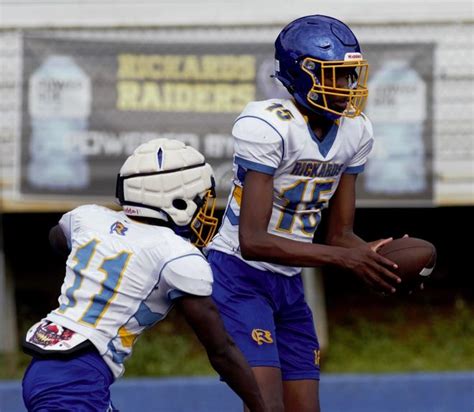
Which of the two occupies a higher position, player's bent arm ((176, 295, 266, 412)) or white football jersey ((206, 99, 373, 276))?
white football jersey ((206, 99, 373, 276))

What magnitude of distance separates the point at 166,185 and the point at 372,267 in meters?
0.90

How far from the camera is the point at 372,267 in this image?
14.2ft

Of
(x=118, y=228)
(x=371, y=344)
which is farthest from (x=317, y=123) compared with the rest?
(x=371, y=344)

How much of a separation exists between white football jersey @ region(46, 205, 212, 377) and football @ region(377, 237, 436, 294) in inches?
37.2

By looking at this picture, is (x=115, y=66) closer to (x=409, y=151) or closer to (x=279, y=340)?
(x=409, y=151)

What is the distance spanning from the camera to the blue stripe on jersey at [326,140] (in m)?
4.58

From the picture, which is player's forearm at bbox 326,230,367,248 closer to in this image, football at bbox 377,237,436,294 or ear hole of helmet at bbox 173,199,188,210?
football at bbox 377,237,436,294

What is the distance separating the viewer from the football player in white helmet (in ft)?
12.5

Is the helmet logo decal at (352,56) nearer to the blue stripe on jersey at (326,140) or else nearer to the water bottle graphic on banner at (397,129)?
the blue stripe on jersey at (326,140)

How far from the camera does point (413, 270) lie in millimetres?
4492

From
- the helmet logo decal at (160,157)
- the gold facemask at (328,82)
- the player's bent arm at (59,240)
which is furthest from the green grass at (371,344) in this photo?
the helmet logo decal at (160,157)

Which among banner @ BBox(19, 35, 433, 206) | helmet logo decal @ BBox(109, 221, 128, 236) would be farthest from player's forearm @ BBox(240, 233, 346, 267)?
banner @ BBox(19, 35, 433, 206)

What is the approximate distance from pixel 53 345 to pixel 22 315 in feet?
18.4

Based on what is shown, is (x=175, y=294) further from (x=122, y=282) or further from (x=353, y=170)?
(x=353, y=170)
